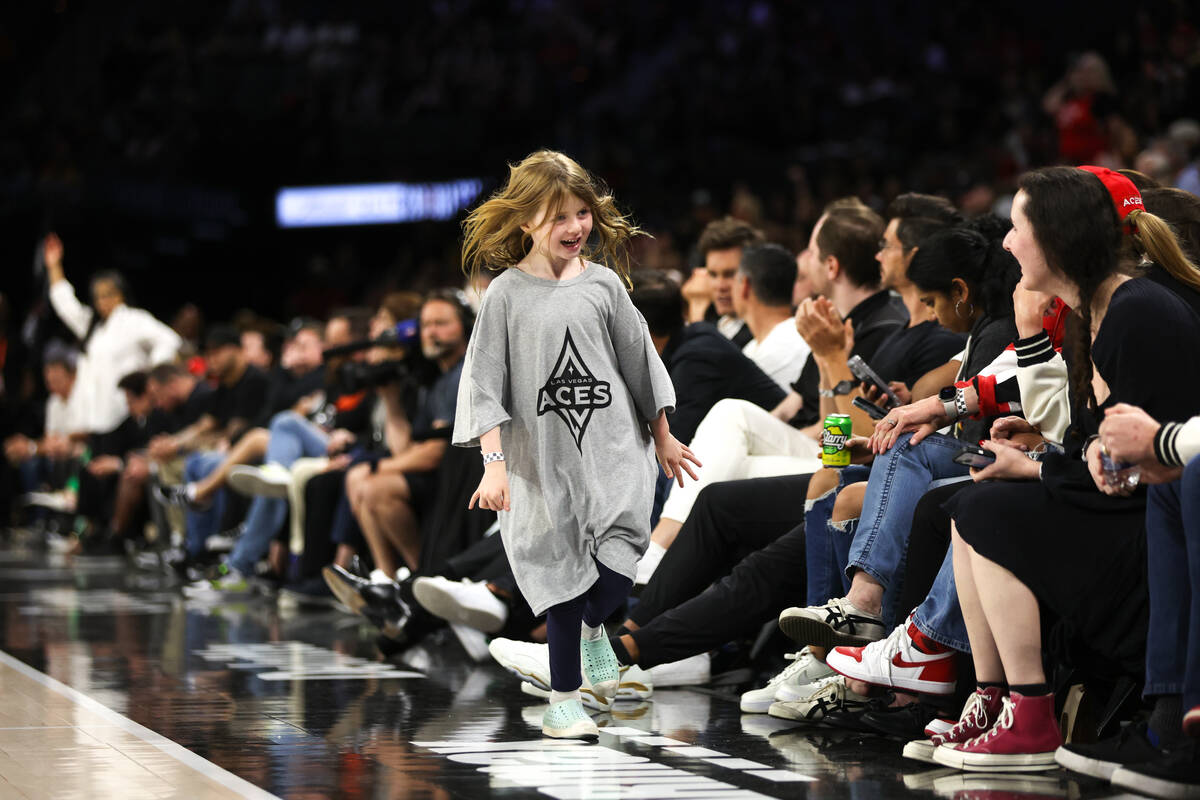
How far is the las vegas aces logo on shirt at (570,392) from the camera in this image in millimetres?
3316

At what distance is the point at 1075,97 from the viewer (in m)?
8.73

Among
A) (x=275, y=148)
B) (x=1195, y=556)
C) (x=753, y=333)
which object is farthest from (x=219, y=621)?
(x=275, y=148)

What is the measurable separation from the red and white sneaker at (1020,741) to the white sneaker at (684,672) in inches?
49.3

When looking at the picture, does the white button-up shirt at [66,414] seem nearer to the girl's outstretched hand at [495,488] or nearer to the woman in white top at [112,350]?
the woman in white top at [112,350]

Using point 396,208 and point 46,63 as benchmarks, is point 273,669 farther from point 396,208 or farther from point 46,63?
point 46,63

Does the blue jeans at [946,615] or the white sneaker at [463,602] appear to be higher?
the blue jeans at [946,615]

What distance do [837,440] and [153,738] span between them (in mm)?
1636

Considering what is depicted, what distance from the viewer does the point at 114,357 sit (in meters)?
9.98

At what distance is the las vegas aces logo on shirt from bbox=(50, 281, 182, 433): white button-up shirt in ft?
23.0

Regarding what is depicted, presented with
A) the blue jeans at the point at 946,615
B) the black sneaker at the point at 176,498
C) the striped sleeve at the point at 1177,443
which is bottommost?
the blue jeans at the point at 946,615

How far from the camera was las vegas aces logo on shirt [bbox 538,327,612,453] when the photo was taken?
131 inches

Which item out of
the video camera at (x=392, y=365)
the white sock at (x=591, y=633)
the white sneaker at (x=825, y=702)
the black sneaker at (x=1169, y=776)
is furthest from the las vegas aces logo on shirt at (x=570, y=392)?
the video camera at (x=392, y=365)

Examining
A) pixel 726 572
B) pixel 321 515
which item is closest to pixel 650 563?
pixel 726 572

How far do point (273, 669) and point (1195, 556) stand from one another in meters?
2.77
